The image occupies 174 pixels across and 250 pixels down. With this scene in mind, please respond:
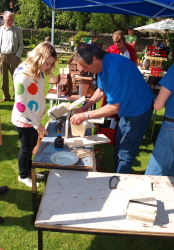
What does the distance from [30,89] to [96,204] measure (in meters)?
1.28

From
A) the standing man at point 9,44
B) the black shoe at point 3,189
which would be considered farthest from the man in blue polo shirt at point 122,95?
the standing man at point 9,44

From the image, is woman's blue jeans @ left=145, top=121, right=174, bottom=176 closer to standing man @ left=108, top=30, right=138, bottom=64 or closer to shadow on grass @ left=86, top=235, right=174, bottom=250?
shadow on grass @ left=86, top=235, right=174, bottom=250

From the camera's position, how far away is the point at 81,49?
2.17 m


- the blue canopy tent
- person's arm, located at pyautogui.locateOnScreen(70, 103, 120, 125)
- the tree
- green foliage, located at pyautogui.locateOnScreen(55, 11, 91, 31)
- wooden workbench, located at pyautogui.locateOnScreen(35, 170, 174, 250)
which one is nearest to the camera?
wooden workbench, located at pyautogui.locateOnScreen(35, 170, 174, 250)

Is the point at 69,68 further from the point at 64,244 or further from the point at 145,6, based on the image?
the point at 64,244

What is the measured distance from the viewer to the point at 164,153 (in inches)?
89.7

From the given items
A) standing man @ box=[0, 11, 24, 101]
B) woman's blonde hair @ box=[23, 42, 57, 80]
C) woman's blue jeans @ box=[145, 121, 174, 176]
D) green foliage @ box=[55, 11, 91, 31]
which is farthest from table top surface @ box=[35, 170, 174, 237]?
green foliage @ box=[55, 11, 91, 31]

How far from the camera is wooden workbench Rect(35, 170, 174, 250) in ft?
4.89

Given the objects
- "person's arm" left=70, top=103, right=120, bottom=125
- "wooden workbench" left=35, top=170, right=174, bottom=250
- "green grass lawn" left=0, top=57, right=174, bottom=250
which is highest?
"person's arm" left=70, top=103, right=120, bottom=125

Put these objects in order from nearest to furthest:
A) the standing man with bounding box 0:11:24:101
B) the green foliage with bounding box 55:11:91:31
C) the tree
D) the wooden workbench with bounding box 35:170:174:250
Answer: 1. the wooden workbench with bounding box 35:170:174:250
2. the standing man with bounding box 0:11:24:101
3. the green foliage with bounding box 55:11:91:31
4. the tree

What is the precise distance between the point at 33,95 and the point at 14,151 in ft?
6.42

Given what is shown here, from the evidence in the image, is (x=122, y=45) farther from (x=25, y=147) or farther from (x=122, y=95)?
(x=25, y=147)

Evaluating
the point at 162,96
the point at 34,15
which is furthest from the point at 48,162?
the point at 34,15

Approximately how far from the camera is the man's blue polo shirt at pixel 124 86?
2.17 meters
